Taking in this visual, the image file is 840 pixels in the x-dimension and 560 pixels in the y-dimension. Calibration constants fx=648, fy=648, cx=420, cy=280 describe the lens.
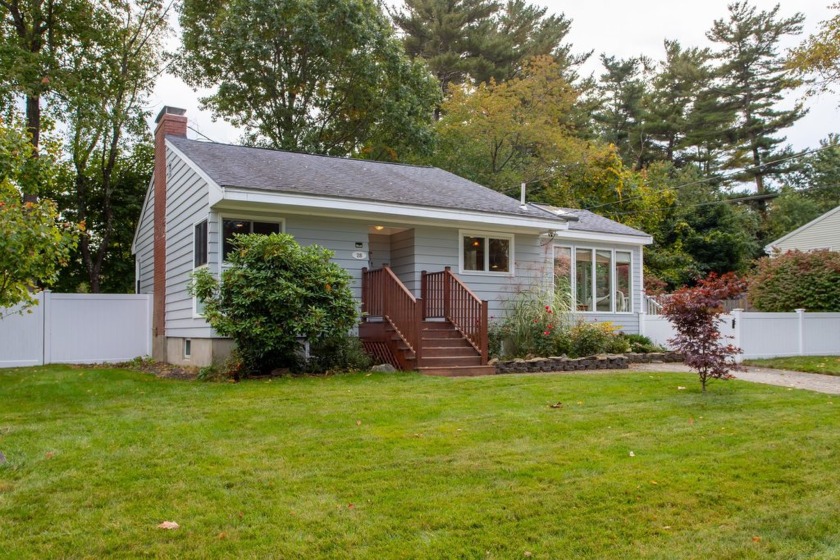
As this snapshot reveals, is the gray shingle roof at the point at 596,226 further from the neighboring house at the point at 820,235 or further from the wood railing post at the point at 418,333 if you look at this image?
the neighboring house at the point at 820,235

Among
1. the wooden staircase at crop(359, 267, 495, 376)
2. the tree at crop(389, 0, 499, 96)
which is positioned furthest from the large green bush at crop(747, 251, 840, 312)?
the tree at crop(389, 0, 499, 96)

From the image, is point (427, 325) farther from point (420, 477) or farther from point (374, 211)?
point (420, 477)

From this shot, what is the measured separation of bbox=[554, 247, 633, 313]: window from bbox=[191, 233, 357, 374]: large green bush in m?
6.90

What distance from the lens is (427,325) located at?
1166 centimetres

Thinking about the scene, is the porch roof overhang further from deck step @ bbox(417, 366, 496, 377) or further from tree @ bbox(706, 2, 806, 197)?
tree @ bbox(706, 2, 806, 197)

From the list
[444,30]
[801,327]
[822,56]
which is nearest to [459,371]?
[801,327]

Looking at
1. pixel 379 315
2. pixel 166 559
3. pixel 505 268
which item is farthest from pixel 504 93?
pixel 166 559

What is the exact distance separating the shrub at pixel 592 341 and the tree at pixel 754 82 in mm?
24393

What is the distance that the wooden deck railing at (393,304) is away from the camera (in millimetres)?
10406

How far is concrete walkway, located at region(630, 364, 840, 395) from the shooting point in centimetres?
939

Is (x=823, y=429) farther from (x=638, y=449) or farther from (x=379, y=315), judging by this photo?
(x=379, y=315)

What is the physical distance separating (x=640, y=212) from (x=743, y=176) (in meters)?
11.8

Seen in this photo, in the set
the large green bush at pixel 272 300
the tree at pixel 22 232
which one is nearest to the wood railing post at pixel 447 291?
the large green bush at pixel 272 300

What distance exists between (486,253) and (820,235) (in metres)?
17.4
